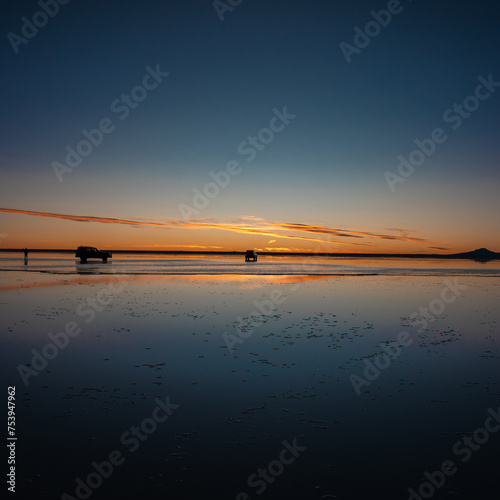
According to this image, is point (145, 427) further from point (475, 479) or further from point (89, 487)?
point (475, 479)

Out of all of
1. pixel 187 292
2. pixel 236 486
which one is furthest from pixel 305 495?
pixel 187 292

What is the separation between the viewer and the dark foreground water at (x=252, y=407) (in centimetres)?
572

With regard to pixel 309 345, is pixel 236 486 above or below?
below

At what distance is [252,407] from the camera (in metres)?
8.20

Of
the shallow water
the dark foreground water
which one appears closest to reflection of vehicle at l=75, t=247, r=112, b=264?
the shallow water

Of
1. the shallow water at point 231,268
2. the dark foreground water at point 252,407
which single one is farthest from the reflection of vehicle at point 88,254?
the dark foreground water at point 252,407

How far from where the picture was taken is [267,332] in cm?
1555

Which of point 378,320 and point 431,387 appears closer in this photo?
point 431,387

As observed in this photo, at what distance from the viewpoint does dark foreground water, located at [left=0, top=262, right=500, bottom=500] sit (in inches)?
225

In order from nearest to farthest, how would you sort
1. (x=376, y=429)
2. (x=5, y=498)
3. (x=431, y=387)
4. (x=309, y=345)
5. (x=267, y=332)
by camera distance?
1. (x=5, y=498)
2. (x=376, y=429)
3. (x=431, y=387)
4. (x=309, y=345)
5. (x=267, y=332)

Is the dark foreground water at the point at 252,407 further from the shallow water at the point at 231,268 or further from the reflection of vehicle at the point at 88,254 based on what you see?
the reflection of vehicle at the point at 88,254

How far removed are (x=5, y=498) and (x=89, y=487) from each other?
38.1 inches

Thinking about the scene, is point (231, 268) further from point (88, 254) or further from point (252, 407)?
point (252, 407)

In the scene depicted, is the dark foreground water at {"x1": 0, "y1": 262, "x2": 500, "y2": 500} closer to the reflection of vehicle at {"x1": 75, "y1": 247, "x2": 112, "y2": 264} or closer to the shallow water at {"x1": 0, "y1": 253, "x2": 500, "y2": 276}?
the shallow water at {"x1": 0, "y1": 253, "x2": 500, "y2": 276}
